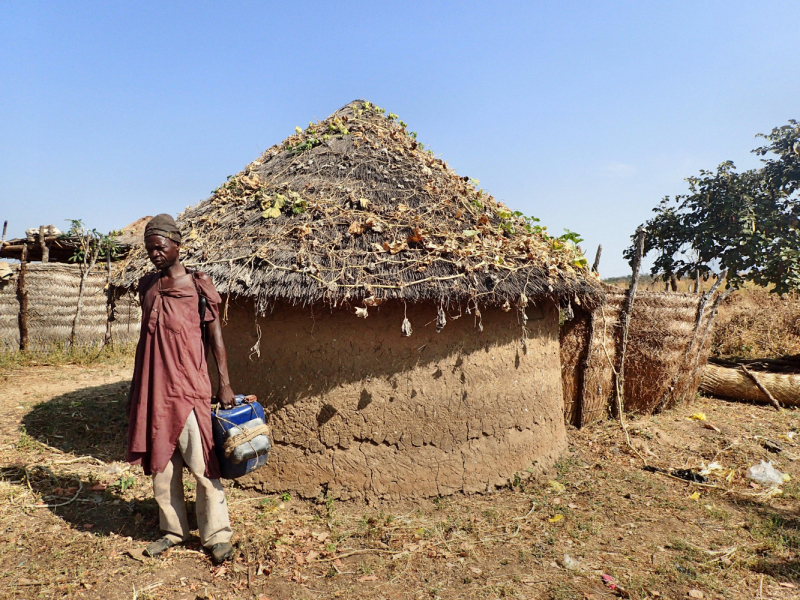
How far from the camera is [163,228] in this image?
3002 mm

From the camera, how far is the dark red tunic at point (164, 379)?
2980 millimetres

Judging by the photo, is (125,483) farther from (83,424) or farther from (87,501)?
(83,424)

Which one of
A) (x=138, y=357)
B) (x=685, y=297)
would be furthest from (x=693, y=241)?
(x=138, y=357)

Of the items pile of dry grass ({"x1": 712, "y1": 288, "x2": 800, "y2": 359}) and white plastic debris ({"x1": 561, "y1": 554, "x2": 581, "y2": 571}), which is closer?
white plastic debris ({"x1": 561, "y1": 554, "x2": 581, "y2": 571})

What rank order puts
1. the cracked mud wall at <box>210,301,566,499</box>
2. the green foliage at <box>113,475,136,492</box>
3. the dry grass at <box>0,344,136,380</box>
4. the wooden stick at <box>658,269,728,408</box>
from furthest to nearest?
the dry grass at <box>0,344,136,380</box> → the wooden stick at <box>658,269,728,408</box> → the green foliage at <box>113,475,136,492</box> → the cracked mud wall at <box>210,301,566,499</box>

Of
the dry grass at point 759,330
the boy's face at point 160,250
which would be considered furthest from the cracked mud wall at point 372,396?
the dry grass at point 759,330

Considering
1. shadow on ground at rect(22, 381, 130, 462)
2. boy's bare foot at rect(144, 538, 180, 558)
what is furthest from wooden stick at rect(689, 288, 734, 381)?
shadow on ground at rect(22, 381, 130, 462)

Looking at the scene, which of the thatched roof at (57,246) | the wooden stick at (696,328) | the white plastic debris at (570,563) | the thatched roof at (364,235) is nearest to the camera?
the white plastic debris at (570,563)

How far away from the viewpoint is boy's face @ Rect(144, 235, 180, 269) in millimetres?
2939

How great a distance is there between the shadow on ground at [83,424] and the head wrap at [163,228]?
9.04 ft

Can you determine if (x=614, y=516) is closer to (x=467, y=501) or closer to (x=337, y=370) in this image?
(x=467, y=501)

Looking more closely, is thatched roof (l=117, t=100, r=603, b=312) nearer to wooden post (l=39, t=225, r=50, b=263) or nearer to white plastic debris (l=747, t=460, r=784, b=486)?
white plastic debris (l=747, t=460, r=784, b=486)

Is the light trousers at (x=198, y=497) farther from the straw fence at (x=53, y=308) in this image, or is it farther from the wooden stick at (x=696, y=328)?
the straw fence at (x=53, y=308)

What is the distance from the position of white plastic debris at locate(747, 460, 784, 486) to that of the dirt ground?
0.11m
